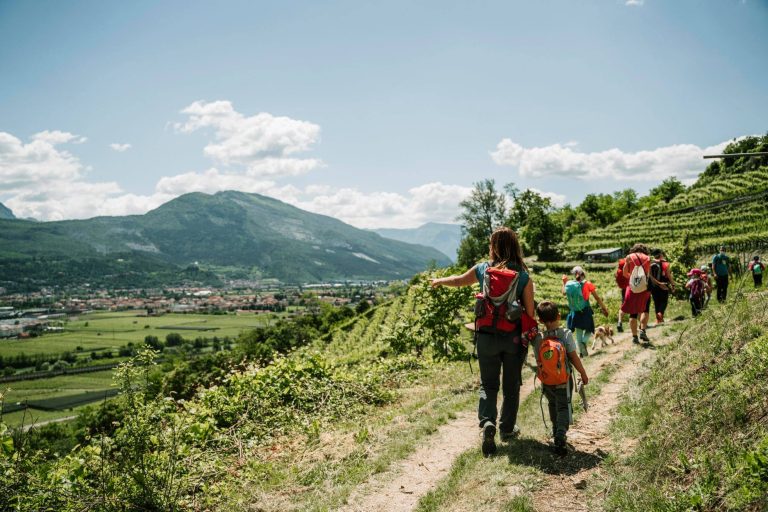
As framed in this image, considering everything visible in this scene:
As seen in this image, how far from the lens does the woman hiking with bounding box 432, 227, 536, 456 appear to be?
197 inches

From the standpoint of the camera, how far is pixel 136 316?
5369 inches

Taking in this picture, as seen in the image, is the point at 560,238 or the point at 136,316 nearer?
the point at 560,238

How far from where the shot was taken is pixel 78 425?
3291 centimetres

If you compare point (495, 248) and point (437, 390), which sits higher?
point (495, 248)

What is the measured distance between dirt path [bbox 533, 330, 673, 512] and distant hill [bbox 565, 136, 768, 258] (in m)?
34.6

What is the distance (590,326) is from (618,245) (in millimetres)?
49324

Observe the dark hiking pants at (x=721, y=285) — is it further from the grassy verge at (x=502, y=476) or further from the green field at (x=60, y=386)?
the green field at (x=60, y=386)

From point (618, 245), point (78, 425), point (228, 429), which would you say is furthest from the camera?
point (618, 245)

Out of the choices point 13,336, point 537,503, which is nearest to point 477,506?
point 537,503

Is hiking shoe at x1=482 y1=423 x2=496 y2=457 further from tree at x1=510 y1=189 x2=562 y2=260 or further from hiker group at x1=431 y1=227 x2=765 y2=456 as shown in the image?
tree at x1=510 y1=189 x2=562 y2=260

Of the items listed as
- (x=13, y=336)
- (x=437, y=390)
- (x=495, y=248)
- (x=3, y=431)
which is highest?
(x=495, y=248)

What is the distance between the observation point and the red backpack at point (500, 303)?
4.92 meters

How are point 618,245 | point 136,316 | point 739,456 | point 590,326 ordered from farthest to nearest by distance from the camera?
point 136,316
point 618,245
point 590,326
point 739,456

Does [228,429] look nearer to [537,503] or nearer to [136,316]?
[537,503]
